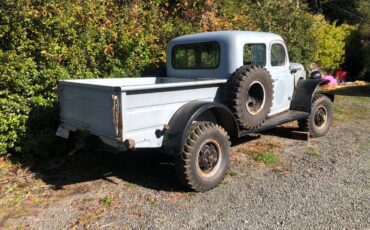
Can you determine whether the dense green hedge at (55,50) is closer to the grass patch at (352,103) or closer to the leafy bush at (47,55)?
the leafy bush at (47,55)

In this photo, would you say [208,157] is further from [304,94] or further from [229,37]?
[304,94]

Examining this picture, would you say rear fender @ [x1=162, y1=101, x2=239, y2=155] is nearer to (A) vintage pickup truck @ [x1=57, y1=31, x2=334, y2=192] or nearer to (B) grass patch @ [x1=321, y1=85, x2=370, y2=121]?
(A) vintage pickup truck @ [x1=57, y1=31, x2=334, y2=192]

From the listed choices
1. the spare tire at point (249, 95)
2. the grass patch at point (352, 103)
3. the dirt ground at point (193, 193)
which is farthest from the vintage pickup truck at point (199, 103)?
the grass patch at point (352, 103)

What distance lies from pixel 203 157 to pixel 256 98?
144cm

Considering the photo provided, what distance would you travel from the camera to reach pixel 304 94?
22.2 ft

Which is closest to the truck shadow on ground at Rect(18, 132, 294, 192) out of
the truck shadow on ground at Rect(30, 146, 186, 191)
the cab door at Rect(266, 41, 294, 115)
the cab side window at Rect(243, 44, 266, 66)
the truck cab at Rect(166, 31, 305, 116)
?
the truck shadow on ground at Rect(30, 146, 186, 191)

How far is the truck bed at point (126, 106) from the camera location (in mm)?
3994

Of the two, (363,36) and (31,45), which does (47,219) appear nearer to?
(31,45)

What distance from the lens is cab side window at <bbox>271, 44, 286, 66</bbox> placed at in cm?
615

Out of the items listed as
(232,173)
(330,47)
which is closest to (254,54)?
(232,173)

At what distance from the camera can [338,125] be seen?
802cm

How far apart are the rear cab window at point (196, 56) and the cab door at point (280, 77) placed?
98 cm

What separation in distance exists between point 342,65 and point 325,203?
49.6 feet

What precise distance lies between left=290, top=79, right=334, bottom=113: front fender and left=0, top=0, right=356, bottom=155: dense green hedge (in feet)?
8.57
